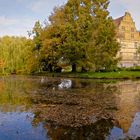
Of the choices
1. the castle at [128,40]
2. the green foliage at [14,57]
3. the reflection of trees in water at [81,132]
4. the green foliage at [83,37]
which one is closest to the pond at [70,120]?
the reflection of trees in water at [81,132]

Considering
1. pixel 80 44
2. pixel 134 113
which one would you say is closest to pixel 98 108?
pixel 134 113

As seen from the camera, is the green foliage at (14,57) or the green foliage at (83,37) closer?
the green foliage at (83,37)

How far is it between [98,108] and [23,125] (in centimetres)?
462

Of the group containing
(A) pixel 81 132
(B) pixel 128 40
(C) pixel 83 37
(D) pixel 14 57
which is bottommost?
(A) pixel 81 132

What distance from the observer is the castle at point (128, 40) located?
6366cm

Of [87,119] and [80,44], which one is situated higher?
[80,44]

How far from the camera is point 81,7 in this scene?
4334 centimetres

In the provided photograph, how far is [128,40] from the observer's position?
215 ft

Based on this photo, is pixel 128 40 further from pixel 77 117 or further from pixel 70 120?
pixel 70 120

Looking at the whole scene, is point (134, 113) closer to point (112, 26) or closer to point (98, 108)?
point (98, 108)

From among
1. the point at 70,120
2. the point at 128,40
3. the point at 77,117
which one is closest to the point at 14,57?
the point at 128,40

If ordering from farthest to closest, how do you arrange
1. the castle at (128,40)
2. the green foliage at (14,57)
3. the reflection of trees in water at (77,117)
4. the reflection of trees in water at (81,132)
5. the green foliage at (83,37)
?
1. the castle at (128,40)
2. the green foliage at (14,57)
3. the green foliage at (83,37)
4. the reflection of trees in water at (77,117)
5. the reflection of trees in water at (81,132)

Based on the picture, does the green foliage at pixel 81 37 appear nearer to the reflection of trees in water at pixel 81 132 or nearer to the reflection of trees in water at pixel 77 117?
the reflection of trees in water at pixel 77 117

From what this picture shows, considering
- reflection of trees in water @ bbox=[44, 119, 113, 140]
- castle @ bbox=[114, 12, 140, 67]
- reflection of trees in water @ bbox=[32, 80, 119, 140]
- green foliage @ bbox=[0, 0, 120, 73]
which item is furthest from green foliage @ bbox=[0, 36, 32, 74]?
reflection of trees in water @ bbox=[44, 119, 113, 140]
